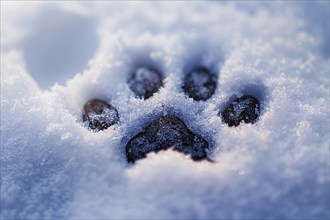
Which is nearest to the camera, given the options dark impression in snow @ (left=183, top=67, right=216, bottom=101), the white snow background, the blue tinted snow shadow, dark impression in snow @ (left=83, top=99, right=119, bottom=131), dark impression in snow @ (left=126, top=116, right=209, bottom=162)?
the white snow background

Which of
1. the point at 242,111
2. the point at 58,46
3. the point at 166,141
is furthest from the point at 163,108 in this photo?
the point at 58,46

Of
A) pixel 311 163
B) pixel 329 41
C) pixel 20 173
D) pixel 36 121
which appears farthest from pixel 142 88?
pixel 329 41

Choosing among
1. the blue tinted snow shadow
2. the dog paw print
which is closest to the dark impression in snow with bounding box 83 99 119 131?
the dog paw print

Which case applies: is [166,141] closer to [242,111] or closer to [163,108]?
[163,108]

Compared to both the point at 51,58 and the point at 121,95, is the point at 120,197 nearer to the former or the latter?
the point at 121,95

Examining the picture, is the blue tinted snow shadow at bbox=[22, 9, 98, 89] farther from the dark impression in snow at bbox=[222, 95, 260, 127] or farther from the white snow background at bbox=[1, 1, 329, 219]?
the dark impression in snow at bbox=[222, 95, 260, 127]

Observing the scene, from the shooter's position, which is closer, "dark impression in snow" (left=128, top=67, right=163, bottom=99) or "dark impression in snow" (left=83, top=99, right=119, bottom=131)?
"dark impression in snow" (left=83, top=99, right=119, bottom=131)

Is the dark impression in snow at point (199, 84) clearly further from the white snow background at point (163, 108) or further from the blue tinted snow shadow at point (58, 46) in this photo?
the blue tinted snow shadow at point (58, 46)
